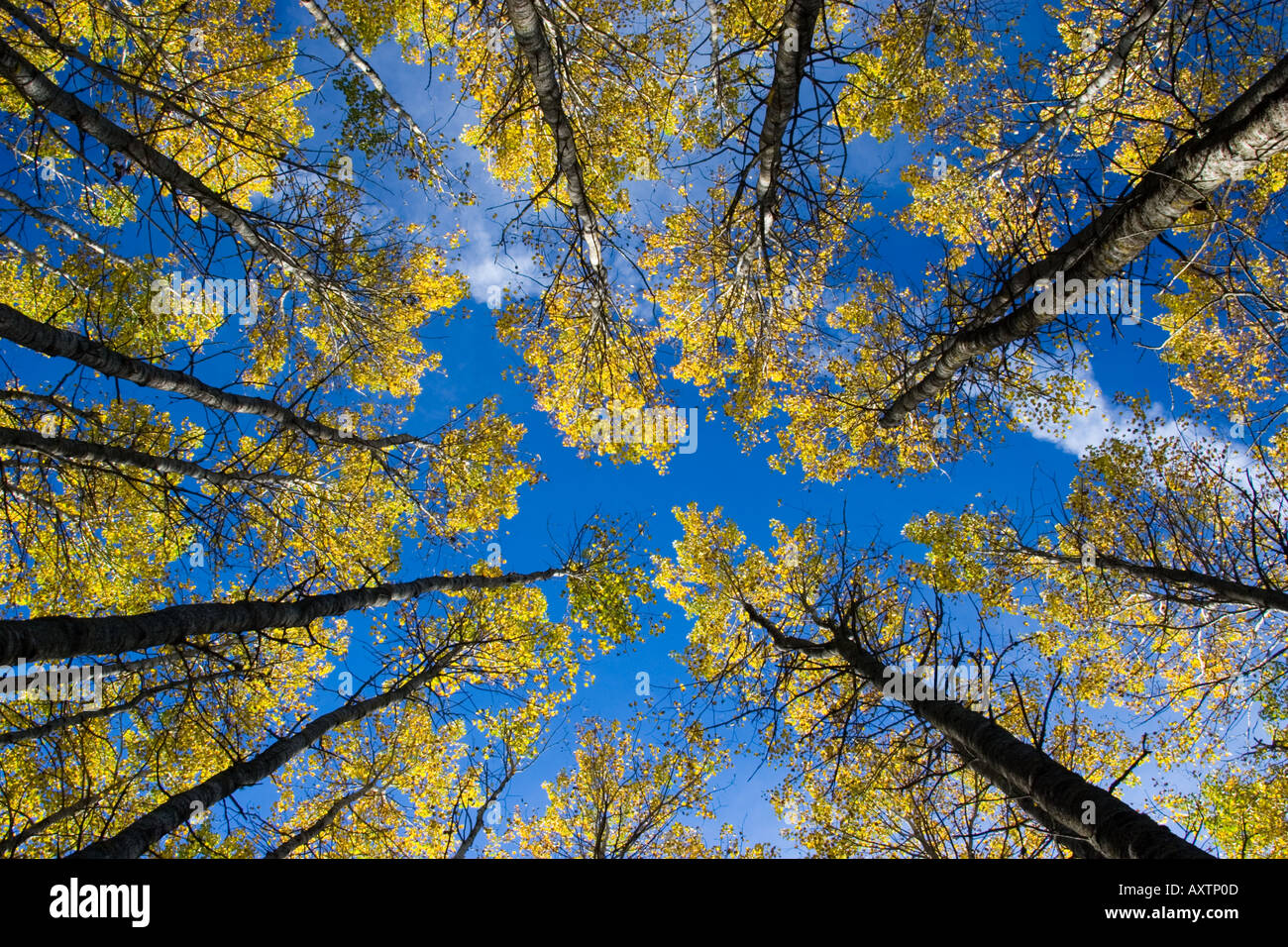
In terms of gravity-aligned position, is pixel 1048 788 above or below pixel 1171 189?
below

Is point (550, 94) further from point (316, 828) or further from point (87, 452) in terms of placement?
point (316, 828)

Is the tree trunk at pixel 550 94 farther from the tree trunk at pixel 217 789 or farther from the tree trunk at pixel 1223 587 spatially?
the tree trunk at pixel 1223 587

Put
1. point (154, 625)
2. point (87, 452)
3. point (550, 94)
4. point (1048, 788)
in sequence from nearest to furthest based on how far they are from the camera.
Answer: point (1048, 788), point (154, 625), point (550, 94), point (87, 452)

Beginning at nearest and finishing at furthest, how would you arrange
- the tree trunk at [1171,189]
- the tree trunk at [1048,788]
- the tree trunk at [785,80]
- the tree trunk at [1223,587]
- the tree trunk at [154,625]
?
the tree trunk at [1171,189] → the tree trunk at [1048,788] → the tree trunk at [154,625] → the tree trunk at [785,80] → the tree trunk at [1223,587]

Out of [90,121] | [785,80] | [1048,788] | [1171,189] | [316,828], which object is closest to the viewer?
[1171,189]

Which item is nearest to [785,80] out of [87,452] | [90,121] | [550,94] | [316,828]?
[550,94]

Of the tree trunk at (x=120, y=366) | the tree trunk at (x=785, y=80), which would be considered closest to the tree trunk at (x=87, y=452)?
the tree trunk at (x=120, y=366)

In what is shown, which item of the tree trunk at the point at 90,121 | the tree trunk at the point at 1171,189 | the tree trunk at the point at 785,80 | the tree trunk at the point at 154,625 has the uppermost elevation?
the tree trunk at the point at 785,80

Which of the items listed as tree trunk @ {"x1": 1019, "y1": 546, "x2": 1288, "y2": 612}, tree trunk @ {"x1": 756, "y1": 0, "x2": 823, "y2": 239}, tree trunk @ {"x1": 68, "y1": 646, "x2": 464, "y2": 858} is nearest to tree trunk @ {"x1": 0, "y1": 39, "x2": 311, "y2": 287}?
tree trunk @ {"x1": 756, "y1": 0, "x2": 823, "y2": 239}

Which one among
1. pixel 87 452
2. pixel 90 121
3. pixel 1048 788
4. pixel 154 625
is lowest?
pixel 1048 788

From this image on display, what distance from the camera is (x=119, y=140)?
12.6 ft

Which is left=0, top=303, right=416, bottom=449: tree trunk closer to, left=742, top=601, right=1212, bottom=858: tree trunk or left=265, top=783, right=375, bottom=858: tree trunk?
left=265, top=783, right=375, bottom=858: tree trunk

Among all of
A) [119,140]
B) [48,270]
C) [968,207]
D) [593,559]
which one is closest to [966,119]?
[968,207]

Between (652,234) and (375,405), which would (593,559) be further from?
(652,234)
